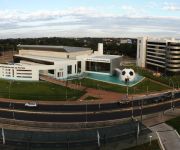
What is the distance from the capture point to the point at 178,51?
351 feet

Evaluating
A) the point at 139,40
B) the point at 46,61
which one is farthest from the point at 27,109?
the point at 139,40

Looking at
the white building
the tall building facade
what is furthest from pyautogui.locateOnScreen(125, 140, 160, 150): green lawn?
the tall building facade

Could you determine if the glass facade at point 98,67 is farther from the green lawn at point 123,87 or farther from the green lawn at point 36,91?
the green lawn at point 36,91

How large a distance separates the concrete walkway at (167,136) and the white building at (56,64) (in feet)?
161

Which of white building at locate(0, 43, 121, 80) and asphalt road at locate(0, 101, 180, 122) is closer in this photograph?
asphalt road at locate(0, 101, 180, 122)

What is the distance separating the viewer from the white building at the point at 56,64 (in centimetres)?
9056

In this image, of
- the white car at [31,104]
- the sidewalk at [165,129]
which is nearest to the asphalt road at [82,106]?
the white car at [31,104]

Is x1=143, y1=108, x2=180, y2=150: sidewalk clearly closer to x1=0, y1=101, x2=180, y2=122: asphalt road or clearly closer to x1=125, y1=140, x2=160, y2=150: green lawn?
x1=125, y1=140, x2=160, y2=150: green lawn

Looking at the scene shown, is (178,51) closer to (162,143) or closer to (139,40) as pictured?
(139,40)

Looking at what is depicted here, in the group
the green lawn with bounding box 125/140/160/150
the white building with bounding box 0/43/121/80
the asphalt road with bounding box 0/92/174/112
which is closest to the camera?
the green lawn with bounding box 125/140/160/150

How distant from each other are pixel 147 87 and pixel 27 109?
113 feet

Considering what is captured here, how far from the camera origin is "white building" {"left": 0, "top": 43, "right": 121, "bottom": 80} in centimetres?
9056

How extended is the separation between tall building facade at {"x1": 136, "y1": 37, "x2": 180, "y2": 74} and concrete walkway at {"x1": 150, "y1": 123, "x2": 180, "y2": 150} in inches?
2446

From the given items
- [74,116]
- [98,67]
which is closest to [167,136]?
[74,116]
